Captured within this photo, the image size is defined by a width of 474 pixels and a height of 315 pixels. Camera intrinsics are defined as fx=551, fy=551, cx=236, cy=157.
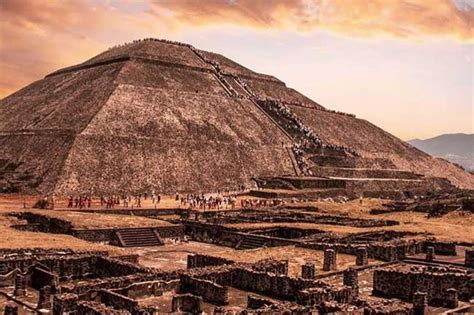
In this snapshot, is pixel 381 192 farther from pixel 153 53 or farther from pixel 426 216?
pixel 153 53

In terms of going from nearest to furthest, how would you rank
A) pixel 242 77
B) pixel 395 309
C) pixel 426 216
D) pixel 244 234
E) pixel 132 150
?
pixel 395 309 → pixel 244 234 → pixel 426 216 → pixel 132 150 → pixel 242 77

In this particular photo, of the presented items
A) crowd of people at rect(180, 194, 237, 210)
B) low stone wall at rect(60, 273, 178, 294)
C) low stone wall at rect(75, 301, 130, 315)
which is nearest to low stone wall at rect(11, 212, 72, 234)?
crowd of people at rect(180, 194, 237, 210)

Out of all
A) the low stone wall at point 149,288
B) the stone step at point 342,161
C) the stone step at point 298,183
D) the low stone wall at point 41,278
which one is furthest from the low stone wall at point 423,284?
the stone step at point 342,161

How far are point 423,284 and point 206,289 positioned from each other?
28.4 feet

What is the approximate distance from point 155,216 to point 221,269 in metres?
28.7

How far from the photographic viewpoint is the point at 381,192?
81500 millimetres

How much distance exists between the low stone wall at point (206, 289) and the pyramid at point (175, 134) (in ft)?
145

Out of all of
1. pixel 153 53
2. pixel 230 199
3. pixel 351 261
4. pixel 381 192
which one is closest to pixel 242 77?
pixel 153 53

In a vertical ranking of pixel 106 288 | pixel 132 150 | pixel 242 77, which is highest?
pixel 242 77

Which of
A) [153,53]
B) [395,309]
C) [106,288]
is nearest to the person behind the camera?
[395,309]

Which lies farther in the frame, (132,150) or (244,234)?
(132,150)

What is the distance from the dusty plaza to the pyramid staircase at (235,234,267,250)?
0.46ft

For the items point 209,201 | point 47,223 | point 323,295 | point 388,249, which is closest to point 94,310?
point 323,295

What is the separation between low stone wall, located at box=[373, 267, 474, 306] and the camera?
2172 centimetres
